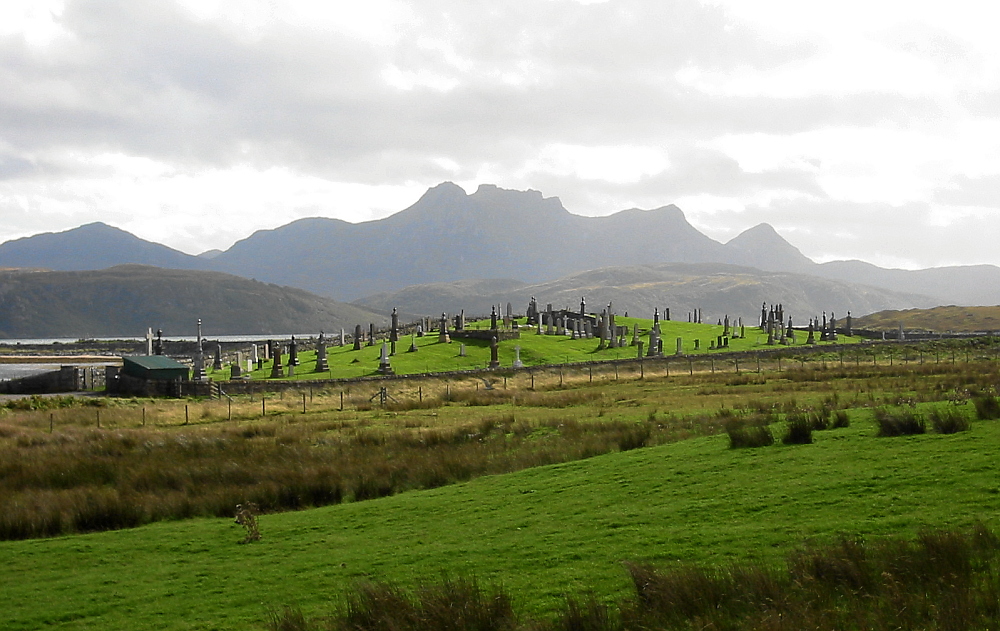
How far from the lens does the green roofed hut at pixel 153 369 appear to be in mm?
50250

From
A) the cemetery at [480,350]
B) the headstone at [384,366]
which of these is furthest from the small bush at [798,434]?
the headstone at [384,366]

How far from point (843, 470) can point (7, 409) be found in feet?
124

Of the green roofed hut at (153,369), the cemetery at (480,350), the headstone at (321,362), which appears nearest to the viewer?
the green roofed hut at (153,369)

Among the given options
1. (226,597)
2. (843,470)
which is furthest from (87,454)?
(843,470)

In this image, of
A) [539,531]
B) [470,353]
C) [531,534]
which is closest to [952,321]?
[470,353]

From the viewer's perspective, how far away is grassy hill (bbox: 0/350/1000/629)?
404 inches

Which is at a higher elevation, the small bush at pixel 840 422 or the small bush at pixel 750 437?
the small bush at pixel 840 422

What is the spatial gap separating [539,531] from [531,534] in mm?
155

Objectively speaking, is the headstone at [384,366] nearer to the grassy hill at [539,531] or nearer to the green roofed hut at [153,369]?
the green roofed hut at [153,369]

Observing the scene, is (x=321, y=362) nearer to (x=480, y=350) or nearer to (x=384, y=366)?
(x=384, y=366)

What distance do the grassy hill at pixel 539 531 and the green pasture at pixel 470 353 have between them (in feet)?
125

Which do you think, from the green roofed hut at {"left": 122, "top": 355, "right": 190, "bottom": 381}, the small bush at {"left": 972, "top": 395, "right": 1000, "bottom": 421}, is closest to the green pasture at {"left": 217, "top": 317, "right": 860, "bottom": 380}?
the green roofed hut at {"left": 122, "top": 355, "right": 190, "bottom": 381}

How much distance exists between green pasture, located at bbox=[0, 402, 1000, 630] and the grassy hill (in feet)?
0.12

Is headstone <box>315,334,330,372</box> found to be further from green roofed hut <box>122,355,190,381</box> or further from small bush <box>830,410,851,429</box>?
small bush <box>830,410,851,429</box>
